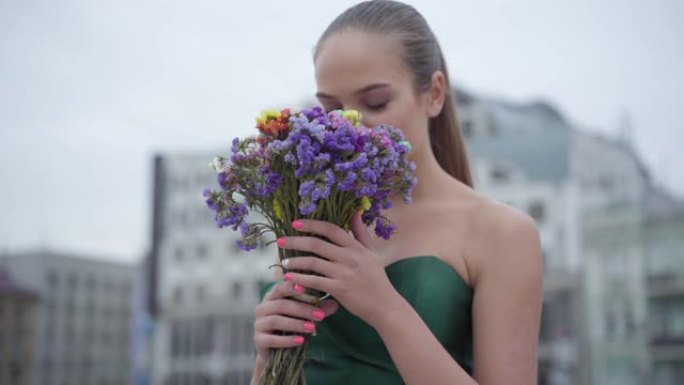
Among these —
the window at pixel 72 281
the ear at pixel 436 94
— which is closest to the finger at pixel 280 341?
the ear at pixel 436 94

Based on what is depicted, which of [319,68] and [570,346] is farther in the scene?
[570,346]

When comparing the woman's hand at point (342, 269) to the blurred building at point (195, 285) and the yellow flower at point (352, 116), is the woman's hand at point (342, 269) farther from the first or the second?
the blurred building at point (195, 285)

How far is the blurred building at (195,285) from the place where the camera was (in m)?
45.0

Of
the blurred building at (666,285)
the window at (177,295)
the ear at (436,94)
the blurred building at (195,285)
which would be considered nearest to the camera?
the ear at (436,94)

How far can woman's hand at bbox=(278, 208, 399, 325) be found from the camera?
1.52 meters

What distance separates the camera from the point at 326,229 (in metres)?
1.54

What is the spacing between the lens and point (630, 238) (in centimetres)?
3250

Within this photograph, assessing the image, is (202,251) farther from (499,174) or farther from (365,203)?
(365,203)

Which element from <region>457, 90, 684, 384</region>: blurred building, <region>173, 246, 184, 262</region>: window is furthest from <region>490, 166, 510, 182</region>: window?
<region>173, 246, 184, 262</region>: window

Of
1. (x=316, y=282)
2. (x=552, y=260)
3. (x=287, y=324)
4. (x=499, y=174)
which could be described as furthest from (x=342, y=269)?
(x=499, y=174)

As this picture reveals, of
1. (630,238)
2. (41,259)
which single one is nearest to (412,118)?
(630,238)

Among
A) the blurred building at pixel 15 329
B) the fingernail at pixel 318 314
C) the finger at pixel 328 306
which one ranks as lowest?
the blurred building at pixel 15 329

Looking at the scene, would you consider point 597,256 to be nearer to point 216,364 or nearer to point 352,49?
point 216,364

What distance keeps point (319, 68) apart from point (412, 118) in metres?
0.23
